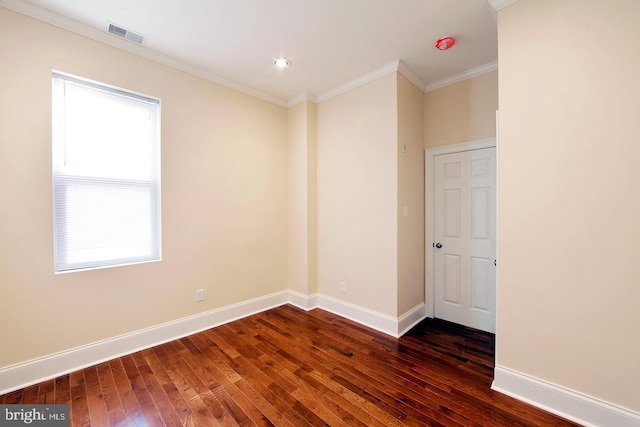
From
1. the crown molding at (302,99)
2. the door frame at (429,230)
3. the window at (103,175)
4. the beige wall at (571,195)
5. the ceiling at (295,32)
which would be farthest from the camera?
the crown molding at (302,99)

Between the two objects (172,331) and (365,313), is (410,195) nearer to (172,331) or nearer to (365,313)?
(365,313)

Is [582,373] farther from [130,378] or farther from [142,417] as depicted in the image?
[130,378]

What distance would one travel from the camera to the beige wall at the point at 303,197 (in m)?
3.59

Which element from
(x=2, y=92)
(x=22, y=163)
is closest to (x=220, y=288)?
(x=22, y=163)

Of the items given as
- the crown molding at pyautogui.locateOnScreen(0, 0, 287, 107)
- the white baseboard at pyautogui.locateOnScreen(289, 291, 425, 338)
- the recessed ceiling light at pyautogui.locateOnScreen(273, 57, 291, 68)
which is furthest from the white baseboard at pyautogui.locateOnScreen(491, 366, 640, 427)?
the crown molding at pyautogui.locateOnScreen(0, 0, 287, 107)

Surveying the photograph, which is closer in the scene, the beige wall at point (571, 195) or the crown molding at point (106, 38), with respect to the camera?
the beige wall at point (571, 195)

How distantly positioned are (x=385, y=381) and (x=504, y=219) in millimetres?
1546

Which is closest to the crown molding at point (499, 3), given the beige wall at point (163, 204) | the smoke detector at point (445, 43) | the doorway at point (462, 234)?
the smoke detector at point (445, 43)

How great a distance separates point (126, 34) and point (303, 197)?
7.90 ft

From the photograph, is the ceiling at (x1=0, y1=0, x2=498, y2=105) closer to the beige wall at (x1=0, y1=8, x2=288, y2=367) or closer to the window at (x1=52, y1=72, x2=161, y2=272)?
the beige wall at (x1=0, y1=8, x2=288, y2=367)

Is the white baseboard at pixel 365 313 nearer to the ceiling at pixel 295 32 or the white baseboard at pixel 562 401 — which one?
the white baseboard at pixel 562 401

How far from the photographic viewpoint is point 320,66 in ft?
9.42

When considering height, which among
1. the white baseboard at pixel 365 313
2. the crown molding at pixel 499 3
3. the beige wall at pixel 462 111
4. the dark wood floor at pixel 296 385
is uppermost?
the crown molding at pixel 499 3

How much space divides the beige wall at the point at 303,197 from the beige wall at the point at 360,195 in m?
0.10
